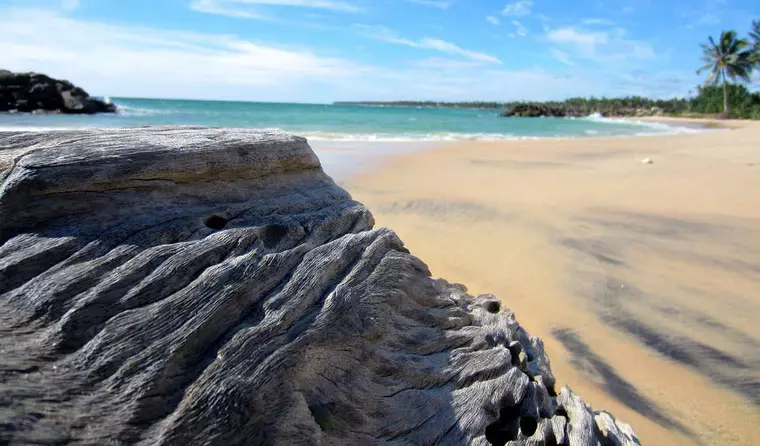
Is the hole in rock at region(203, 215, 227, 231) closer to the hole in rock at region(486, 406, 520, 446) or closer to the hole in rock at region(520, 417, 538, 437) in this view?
the hole in rock at region(486, 406, 520, 446)

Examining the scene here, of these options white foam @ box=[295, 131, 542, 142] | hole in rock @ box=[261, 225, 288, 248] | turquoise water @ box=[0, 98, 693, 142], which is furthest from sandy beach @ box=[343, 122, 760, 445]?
turquoise water @ box=[0, 98, 693, 142]

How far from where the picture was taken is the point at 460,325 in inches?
117

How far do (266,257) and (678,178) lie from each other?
13.3 metres

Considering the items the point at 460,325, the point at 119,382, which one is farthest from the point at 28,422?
the point at 460,325

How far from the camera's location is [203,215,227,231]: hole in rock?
2.48 meters

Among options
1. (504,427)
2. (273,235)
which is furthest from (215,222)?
(504,427)

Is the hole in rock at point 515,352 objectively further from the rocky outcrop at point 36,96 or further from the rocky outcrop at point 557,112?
the rocky outcrop at point 557,112

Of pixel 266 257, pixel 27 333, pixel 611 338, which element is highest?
pixel 266 257

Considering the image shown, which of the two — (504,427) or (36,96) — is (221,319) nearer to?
(504,427)

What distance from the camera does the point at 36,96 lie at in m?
35.7

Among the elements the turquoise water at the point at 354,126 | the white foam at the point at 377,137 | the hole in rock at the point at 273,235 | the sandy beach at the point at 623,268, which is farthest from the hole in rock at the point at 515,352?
the turquoise water at the point at 354,126

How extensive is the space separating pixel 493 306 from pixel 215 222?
6.93 ft

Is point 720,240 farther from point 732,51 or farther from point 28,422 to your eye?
point 732,51

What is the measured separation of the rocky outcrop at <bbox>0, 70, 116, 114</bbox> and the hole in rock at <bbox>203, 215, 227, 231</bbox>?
1620 inches
